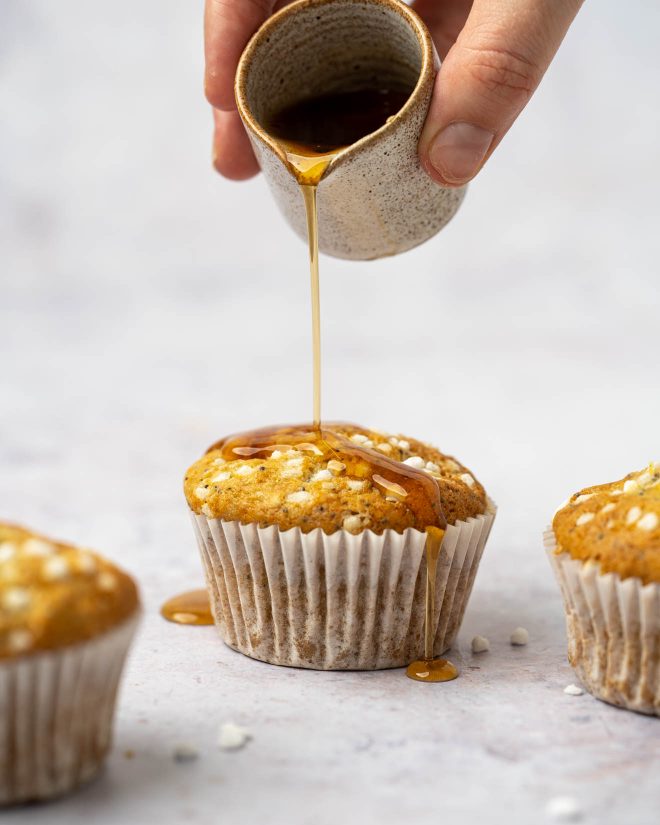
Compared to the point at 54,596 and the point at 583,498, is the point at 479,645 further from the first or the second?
the point at 54,596

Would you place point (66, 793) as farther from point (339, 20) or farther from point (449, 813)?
point (339, 20)

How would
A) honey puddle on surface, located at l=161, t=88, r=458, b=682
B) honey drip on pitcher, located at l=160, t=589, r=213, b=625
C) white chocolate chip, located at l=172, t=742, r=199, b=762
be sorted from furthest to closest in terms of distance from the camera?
1. honey drip on pitcher, located at l=160, t=589, r=213, b=625
2. honey puddle on surface, located at l=161, t=88, r=458, b=682
3. white chocolate chip, located at l=172, t=742, r=199, b=762

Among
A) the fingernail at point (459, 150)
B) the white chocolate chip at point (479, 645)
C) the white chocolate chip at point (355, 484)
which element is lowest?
the white chocolate chip at point (479, 645)

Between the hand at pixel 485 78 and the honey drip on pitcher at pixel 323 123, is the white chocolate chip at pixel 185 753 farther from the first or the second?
the hand at pixel 485 78

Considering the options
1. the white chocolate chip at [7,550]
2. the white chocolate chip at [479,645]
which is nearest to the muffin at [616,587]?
the white chocolate chip at [479,645]

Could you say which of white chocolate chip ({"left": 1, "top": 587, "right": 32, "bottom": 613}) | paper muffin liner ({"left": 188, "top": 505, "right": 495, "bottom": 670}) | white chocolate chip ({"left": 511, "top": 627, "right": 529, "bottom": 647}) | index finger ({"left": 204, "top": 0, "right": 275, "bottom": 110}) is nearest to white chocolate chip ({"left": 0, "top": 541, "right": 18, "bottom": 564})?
white chocolate chip ({"left": 1, "top": 587, "right": 32, "bottom": 613})

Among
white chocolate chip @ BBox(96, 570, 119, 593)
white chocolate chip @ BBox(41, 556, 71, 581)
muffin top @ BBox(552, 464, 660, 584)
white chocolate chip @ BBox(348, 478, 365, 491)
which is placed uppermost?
Result: white chocolate chip @ BBox(41, 556, 71, 581)

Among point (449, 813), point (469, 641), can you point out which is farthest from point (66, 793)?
point (469, 641)

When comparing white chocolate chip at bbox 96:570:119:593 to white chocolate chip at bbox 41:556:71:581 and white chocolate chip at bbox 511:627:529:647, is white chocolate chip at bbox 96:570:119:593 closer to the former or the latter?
white chocolate chip at bbox 41:556:71:581
